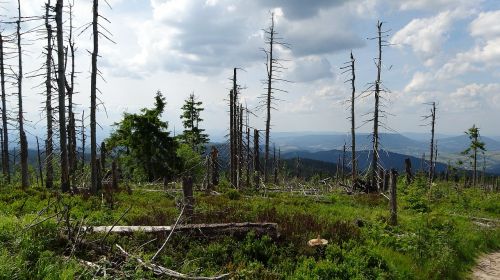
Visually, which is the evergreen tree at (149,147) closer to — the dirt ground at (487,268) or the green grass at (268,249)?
the green grass at (268,249)

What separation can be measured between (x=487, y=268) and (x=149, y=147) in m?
32.5

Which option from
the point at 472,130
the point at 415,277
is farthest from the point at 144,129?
the point at 472,130

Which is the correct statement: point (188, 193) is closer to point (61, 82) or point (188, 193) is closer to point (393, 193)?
point (393, 193)

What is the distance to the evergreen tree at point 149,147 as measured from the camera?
128 feet

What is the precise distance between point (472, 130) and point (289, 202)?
41.6 meters

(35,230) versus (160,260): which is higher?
(35,230)

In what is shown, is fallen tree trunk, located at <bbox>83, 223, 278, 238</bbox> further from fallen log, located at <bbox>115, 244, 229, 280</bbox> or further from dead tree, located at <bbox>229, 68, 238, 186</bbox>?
dead tree, located at <bbox>229, 68, 238, 186</bbox>

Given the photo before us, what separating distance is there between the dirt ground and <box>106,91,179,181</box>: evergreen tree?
30323 millimetres

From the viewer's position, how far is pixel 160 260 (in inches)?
339

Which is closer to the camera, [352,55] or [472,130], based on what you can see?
[352,55]

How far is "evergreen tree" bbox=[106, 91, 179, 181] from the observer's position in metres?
38.9

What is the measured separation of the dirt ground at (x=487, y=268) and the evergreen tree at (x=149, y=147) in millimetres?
30323

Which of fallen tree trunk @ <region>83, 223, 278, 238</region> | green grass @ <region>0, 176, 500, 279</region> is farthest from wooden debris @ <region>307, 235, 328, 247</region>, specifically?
fallen tree trunk @ <region>83, 223, 278, 238</region>

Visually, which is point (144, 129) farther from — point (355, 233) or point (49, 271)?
point (49, 271)
